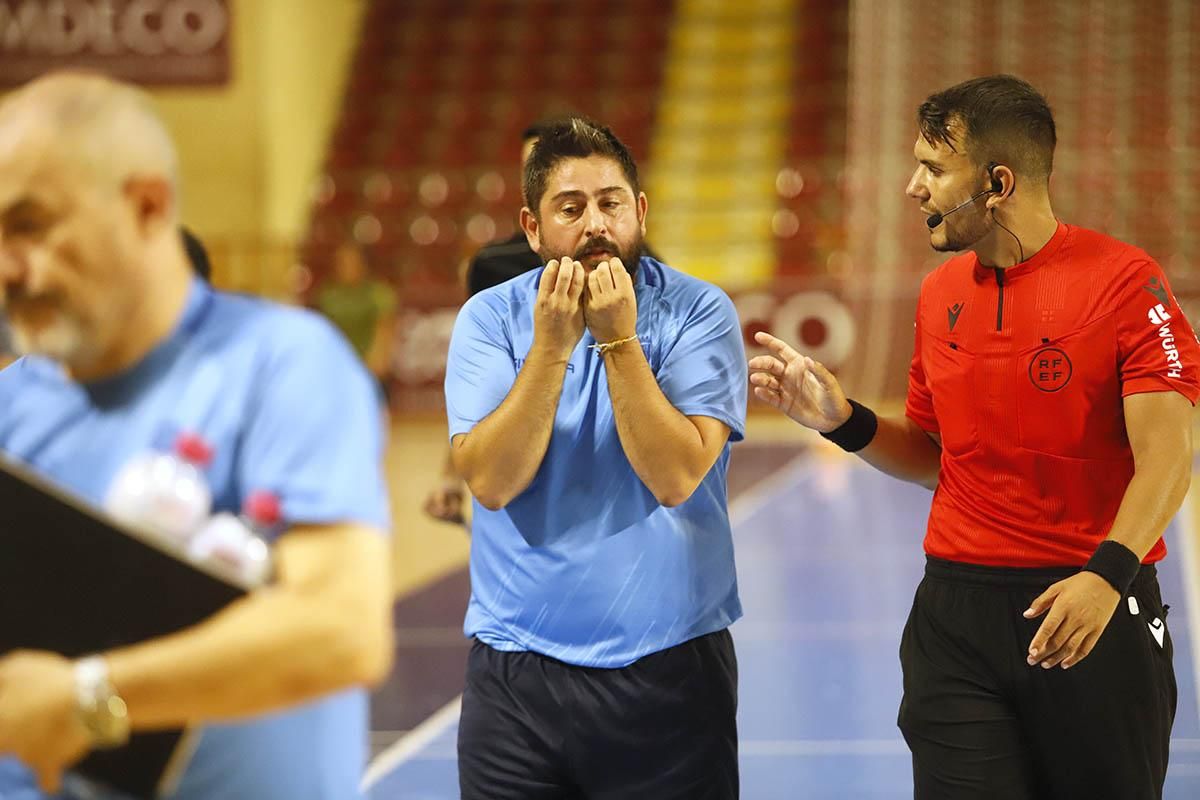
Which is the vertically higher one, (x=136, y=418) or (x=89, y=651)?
(x=136, y=418)

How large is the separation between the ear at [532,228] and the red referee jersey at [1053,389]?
3.10ft

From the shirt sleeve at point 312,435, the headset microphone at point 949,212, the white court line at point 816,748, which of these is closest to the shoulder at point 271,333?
the shirt sleeve at point 312,435

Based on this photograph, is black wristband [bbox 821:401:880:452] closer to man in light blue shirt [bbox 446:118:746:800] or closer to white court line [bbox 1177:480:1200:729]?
man in light blue shirt [bbox 446:118:746:800]

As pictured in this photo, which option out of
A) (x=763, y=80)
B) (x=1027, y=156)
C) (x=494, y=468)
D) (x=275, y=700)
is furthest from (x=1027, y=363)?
(x=763, y=80)

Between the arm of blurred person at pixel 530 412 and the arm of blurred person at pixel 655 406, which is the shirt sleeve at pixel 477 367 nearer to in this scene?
the arm of blurred person at pixel 530 412

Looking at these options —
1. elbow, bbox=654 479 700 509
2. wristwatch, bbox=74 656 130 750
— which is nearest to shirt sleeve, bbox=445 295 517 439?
elbow, bbox=654 479 700 509

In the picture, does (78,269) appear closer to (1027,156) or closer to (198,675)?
(198,675)

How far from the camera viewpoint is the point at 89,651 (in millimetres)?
1637

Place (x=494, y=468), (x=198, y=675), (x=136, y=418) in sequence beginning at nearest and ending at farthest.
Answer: (x=198, y=675)
(x=136, y=418)
(x=494, y=468)

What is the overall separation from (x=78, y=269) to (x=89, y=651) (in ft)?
1.31

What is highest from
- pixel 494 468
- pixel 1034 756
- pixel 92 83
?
pixel 92 83

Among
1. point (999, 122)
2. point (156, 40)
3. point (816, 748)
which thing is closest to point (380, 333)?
point (156, 40)

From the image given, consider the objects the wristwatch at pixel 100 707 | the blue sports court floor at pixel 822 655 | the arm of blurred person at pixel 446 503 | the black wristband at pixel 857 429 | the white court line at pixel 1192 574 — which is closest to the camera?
the wristwatch at pixel 100 707

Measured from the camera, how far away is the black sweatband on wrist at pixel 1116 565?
2.85 m
